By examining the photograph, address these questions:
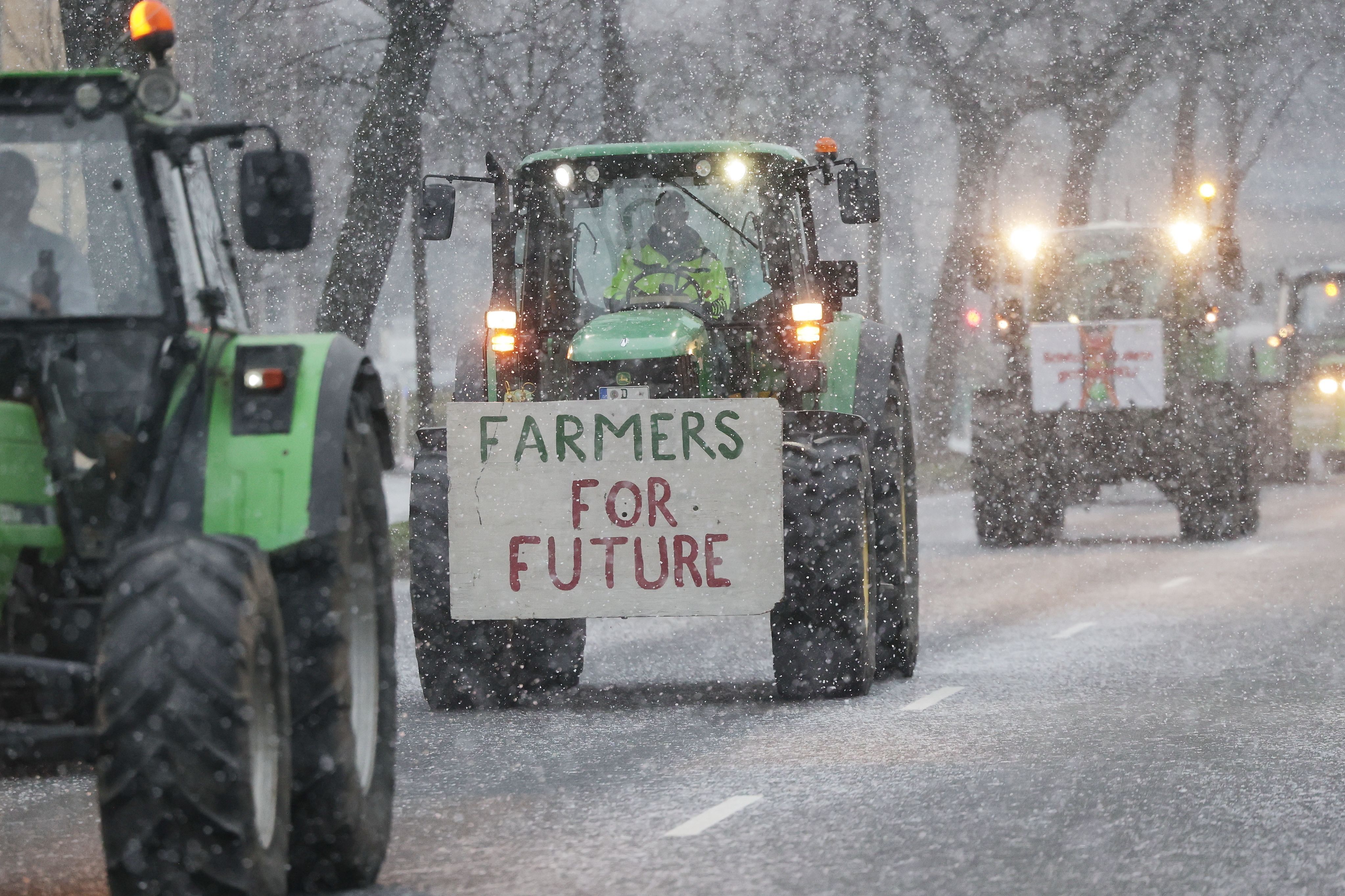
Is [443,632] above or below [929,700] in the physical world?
above

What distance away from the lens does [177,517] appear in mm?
6371

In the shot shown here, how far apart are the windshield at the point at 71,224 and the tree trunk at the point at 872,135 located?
23422mm

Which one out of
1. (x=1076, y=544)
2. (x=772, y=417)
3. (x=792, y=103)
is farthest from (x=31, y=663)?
(x=792, y=103)

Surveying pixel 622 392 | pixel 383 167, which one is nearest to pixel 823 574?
pixel 622 392

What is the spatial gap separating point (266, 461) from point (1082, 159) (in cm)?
3470

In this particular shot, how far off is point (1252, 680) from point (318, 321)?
432 inches

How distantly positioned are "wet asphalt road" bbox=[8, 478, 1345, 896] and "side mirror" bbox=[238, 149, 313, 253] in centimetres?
170

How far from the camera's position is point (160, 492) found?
6.40 metres

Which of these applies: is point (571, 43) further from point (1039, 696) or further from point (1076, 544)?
point (1039, 696)

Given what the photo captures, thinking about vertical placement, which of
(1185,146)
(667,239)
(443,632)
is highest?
(1185,146)

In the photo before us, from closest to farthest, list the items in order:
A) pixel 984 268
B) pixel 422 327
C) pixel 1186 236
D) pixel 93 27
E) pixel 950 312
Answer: pixel 93 27 → pixel 1186 236 → pixel 984 268 → pixel 422 327 → pixel 950 312

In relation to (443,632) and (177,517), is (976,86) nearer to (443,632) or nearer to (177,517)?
(443,632)

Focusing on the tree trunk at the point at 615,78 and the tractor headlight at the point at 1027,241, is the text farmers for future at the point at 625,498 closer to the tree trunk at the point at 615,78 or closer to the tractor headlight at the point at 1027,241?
the tractor headlight at the point at 1027,241

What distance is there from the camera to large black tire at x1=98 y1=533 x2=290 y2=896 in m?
5.65
